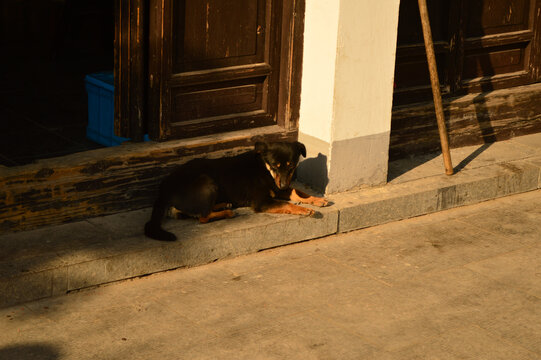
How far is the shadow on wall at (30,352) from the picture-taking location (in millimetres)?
5734

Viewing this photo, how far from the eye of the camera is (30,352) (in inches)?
228

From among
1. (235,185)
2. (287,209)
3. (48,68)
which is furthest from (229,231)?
(48,68)

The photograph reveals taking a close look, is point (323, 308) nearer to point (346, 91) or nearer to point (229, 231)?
point (229, 231)

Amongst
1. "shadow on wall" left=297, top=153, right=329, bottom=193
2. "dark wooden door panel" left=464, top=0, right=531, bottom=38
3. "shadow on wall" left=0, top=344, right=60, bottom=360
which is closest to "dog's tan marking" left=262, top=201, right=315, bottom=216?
"shadow on wall" left=297, top=153, right=329, bottom=193

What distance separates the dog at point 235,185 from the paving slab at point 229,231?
106 millimetres

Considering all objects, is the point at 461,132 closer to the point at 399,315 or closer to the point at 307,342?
the point at 399,315

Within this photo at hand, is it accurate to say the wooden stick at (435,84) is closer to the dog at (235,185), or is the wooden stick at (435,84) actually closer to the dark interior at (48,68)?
the dog at (235,185)

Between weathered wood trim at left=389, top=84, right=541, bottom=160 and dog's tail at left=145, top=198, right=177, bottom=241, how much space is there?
285 centimetres

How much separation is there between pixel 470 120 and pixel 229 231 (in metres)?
3.59

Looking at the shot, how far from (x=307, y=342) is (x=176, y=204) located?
1876 millimetres

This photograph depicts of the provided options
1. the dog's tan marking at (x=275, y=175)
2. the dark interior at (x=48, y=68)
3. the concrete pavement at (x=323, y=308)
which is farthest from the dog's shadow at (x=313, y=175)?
the dark interior at (x=48, y=68)

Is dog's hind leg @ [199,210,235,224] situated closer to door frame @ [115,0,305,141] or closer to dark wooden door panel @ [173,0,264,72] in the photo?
door frame @ [115,0,305,141]

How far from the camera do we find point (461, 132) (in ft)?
31.8

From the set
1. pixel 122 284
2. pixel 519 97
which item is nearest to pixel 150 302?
pixel 122 284
